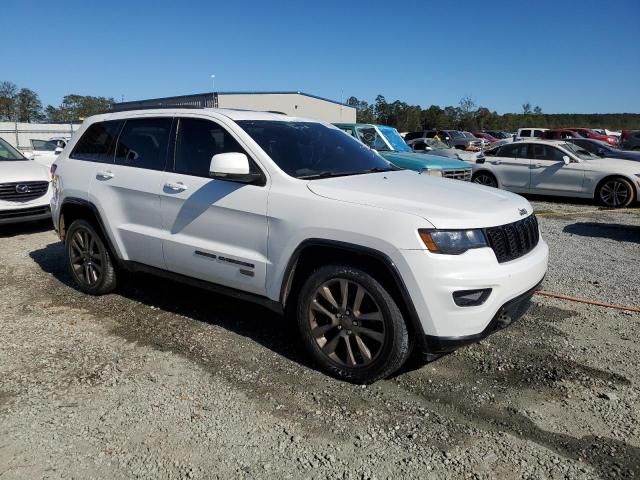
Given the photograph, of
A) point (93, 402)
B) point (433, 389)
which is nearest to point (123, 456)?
point (93, 402)

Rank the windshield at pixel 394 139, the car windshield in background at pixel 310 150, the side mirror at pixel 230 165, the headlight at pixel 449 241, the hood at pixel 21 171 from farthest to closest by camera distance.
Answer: the windshield at pixel 394 139
the hood at pixel 21 171
the car windshield in background at pixel 310 150
the side mirror at pixel 230 165
the headlight at pixel 449 241

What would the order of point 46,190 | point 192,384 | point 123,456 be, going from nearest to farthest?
point 123,456 → point 192,384 → point 46,190

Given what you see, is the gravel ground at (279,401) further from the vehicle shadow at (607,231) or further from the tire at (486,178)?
the tire at (486,178)

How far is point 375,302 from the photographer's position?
11.0 feet

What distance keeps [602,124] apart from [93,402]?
8466cm

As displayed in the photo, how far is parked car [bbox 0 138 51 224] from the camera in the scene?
8.20 m

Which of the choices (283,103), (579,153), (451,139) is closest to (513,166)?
(579,153)

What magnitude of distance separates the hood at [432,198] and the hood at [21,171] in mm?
6556

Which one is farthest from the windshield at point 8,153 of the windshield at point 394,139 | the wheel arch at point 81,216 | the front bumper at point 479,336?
the front bumper at point 479,336

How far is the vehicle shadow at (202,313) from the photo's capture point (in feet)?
13.8

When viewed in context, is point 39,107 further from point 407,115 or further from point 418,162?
point 418,162

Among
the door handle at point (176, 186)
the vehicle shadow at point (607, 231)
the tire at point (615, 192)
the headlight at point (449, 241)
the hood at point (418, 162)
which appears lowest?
the vehicle shadow at point (607, 231)

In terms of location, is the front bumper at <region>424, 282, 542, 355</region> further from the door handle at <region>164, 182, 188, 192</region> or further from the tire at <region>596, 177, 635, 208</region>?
the tire at <region>596, 177, 635, 208</region>

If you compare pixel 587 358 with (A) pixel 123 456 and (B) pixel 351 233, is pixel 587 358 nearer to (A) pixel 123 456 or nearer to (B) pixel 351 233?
(B) pixel 351 233
